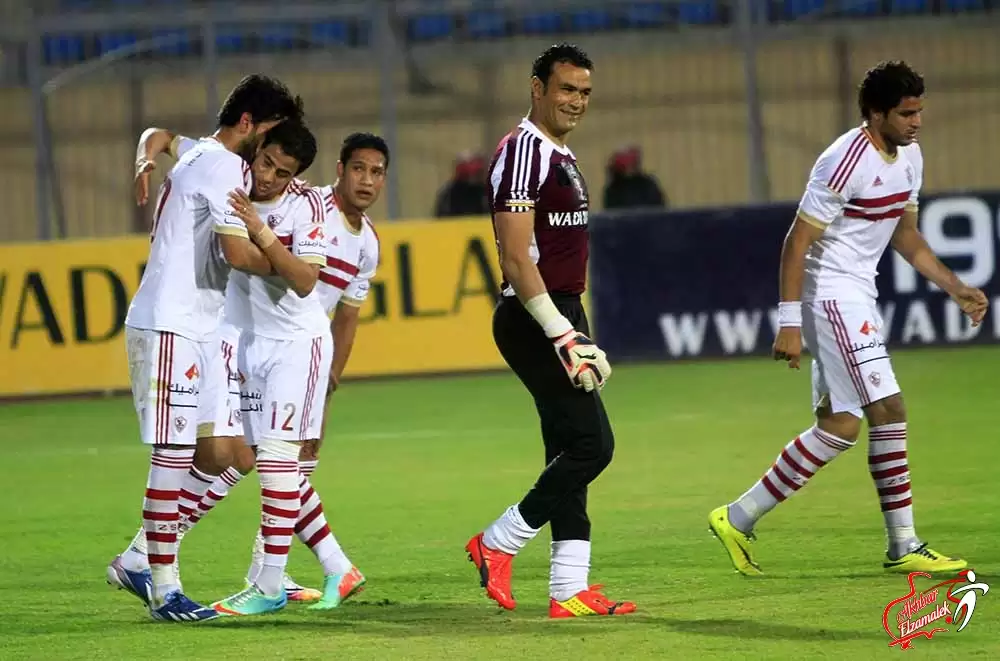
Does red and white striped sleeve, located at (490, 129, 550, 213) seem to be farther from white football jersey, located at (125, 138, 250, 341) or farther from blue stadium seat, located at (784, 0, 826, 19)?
blue stadium seat, located at (784, 0, 826, 19)

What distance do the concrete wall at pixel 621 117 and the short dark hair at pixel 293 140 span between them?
1516cm

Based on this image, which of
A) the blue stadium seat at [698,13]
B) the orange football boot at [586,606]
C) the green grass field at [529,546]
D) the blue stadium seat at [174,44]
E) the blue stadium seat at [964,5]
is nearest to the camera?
the green grass field at [529,546]

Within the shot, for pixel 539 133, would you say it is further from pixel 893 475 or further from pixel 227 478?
pixel 893 475

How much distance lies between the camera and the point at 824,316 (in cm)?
798

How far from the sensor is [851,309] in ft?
26.1

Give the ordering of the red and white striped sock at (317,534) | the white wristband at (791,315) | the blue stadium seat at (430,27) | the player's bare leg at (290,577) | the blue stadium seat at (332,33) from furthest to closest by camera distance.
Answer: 1. the blue stadium seat at (430,27)
2. the blue stadium seat at (332,33)
3. the white wristband at (791,315)
4. the red and white striped sock at (317,534)
5. the player's bare leg at (290,577)

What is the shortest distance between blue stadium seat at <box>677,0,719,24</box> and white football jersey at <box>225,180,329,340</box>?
15.9 metres

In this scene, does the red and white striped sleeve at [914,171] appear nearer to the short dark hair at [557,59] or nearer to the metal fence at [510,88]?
the short dark hair at [557,59]

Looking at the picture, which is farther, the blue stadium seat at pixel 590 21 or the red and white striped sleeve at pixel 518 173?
the blue stadium seat at pixel 590 21

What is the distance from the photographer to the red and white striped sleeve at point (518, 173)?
6688mm

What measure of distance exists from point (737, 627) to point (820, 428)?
1675 mm

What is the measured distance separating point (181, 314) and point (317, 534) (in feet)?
3.81

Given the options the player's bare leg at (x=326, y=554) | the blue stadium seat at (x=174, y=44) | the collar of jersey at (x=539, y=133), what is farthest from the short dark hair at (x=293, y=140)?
the blue stadium seat at (x=174, y=44)

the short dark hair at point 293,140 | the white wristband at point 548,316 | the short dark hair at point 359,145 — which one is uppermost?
the short dark hair at point 293,140
